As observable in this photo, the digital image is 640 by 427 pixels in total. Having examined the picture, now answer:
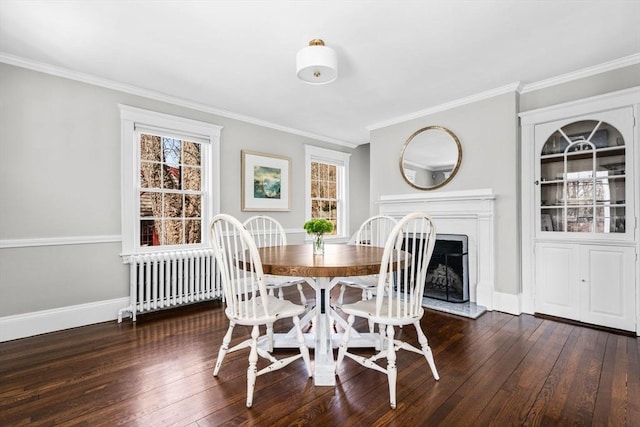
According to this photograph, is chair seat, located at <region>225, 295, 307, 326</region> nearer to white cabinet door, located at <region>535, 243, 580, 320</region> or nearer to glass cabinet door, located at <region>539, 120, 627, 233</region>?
white cabinet door, located at <region>535, 243, 580, 320</region>

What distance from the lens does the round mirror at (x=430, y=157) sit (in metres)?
3.70

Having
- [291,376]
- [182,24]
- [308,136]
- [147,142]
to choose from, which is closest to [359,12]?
[182,24]

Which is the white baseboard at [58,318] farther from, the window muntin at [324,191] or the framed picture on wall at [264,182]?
the window muntin at [324,191]

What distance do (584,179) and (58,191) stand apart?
16.3ft

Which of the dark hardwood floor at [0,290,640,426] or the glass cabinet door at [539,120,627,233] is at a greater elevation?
the glass cabinet door at [539,120,627,233]

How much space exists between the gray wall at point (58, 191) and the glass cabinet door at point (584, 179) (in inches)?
168

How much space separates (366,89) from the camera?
328 centimetres

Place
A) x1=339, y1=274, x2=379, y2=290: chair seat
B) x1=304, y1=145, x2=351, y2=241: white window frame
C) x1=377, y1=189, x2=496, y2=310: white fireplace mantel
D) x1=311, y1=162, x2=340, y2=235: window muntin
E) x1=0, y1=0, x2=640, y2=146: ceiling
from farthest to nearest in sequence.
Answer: x1=304, y1=145, x2=351, y2=241: white window frame
x1=311, y1=162, x2=340, y2=235: window muntin
x1=377, y1=189, x2=496, y2=310: white fireplace mantel
x1=339, y1=274, x2=379, y2=290: chair seat
x1=0, y1=0, x2=640, y2=146: ceiling

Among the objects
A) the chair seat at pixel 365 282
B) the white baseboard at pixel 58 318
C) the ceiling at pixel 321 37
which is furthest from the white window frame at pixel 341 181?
the white baseboard at pixel 58 318

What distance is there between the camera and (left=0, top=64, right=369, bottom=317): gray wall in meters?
2.58

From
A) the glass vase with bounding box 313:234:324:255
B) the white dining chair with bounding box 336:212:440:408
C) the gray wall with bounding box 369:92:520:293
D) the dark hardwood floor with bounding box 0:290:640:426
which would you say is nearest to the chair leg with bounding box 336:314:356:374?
the white dining chair with bounding box 336:212:440:408

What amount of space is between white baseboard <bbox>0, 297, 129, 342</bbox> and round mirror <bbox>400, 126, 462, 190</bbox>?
144 inches

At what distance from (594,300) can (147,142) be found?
4.78 metres

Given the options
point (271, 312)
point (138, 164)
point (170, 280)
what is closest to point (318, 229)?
point (271, 312)
